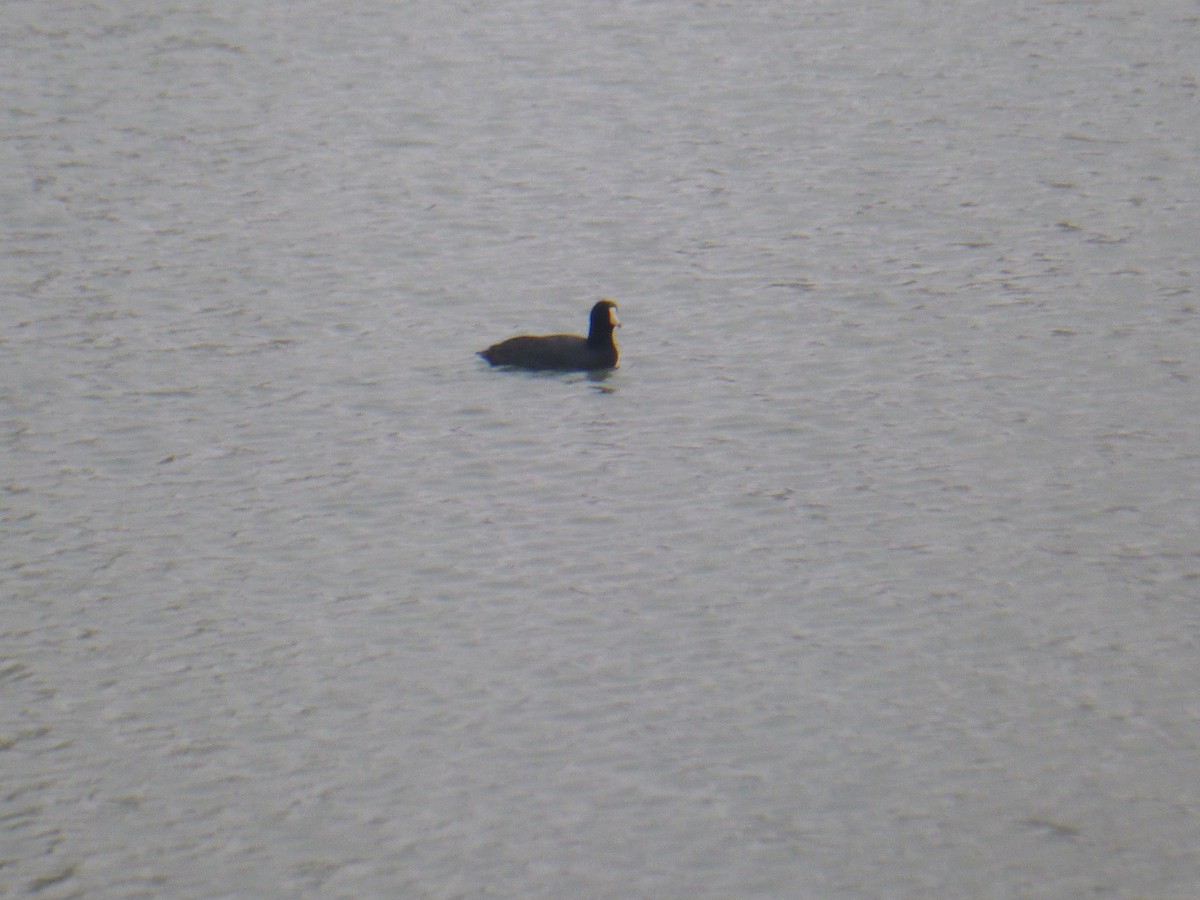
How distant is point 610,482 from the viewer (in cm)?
1377

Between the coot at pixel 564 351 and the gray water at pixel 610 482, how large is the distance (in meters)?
0.17

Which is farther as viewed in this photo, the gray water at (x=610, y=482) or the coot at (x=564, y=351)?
the coot at (x=564, y=351)

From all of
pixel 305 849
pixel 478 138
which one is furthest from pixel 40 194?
pixel 305 849

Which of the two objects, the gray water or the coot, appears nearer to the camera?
the gray water

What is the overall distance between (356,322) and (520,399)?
245cm

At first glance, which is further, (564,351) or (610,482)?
(564,351)

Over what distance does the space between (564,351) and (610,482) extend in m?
2.30

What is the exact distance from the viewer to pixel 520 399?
50.6 ft

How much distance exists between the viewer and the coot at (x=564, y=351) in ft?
51.8

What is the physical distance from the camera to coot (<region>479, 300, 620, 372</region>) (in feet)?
51.8

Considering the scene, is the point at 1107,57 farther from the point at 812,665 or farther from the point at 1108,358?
the point at 812,665

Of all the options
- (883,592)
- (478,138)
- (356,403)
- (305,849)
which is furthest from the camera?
(478,138)

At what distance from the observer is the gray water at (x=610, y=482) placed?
31.2ft

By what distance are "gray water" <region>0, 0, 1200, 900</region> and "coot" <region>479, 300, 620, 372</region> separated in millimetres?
167
